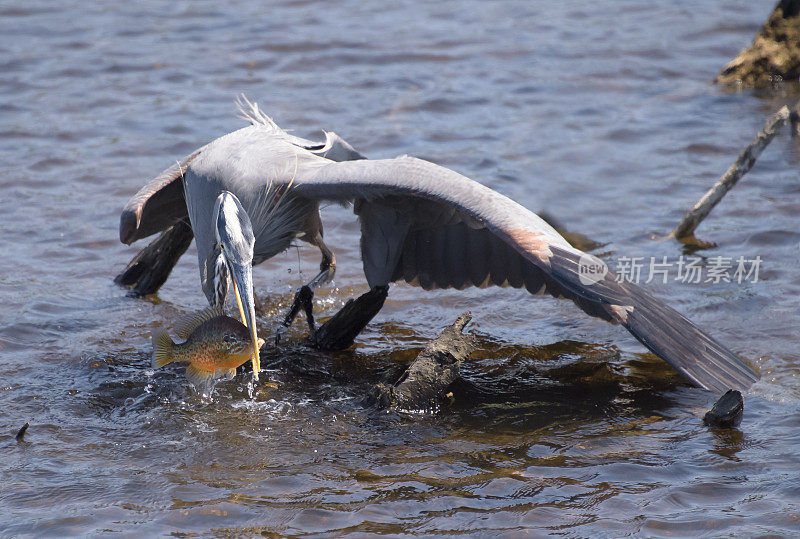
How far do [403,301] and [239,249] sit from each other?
2.23m

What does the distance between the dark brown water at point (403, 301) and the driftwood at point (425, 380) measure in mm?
97

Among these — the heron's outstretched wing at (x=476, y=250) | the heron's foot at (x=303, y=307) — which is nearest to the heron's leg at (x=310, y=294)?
the heron's foot at (x=303, y=307)

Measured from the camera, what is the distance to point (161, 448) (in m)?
4.88

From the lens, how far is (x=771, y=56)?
11.0 meters

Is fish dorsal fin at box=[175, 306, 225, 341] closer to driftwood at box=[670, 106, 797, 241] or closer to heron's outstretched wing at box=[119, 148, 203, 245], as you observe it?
heron's outstretched wing at box=[119, 148, 203, 245]

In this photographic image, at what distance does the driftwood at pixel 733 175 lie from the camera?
23.2 feet

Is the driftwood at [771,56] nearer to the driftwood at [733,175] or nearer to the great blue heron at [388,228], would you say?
the driftwood at [733,175]

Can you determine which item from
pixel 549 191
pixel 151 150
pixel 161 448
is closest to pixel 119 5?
pixel 151 150

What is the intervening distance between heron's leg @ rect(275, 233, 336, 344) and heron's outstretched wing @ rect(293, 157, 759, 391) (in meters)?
0.39

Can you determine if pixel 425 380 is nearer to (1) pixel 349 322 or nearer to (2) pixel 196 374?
(1) pixel 349 322

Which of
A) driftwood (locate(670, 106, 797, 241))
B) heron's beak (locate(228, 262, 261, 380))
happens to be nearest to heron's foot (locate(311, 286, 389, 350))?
heron's beak (locate(228, 262, 261, 380))

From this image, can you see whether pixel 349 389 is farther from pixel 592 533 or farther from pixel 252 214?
pixel 592 533

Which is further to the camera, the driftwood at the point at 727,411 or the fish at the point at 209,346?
the driftwood at the point at 727,411

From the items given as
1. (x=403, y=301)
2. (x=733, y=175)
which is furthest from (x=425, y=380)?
(x=733, y=175)
